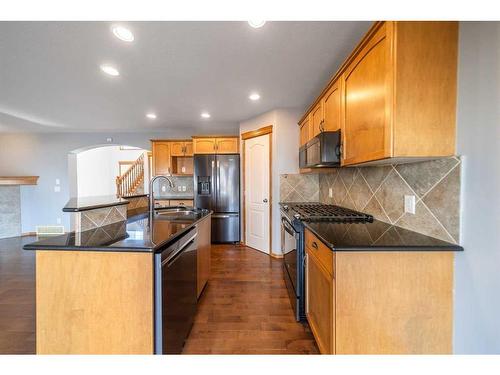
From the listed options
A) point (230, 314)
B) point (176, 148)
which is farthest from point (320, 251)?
point (176, 148)

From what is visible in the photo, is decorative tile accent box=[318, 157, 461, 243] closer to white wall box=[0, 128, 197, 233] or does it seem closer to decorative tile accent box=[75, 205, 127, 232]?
decorative tile accent box=[75, 205, 127, 232]

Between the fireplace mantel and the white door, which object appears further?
the fireplace mantel

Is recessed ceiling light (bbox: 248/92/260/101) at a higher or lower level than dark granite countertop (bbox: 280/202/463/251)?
higher

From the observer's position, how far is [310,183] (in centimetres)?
355

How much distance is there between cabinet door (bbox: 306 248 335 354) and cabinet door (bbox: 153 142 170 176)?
4.21 m

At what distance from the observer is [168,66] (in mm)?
2328

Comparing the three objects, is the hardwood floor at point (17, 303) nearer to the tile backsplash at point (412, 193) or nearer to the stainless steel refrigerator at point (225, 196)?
the stainless steel refrigerator at point (225, 196)

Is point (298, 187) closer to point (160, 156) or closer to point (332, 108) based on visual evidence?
point (332, 108)

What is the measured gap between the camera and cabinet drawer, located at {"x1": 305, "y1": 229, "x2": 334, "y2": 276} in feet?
4.03

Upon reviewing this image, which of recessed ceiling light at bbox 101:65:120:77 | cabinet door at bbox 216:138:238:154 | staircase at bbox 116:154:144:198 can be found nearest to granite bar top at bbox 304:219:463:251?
recessed ceiling light at bbox 101:65:120:77

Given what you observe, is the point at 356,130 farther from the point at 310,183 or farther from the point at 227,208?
the point at 227,208

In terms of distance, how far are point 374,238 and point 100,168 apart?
10.2 metres

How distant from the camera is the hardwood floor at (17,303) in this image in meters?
1.65

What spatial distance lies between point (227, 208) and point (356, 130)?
3134mm
